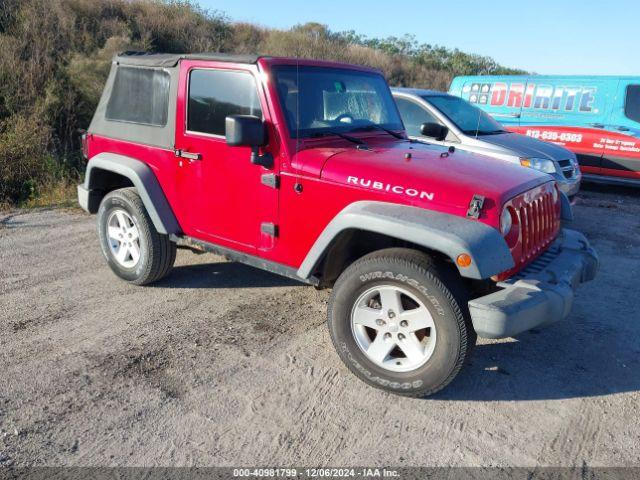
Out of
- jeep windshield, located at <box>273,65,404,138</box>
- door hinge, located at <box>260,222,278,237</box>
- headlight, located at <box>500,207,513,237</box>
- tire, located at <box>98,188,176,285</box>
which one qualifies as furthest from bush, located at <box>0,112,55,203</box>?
headlight, located at <box>500,207,513,237</box>

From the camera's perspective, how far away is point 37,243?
19.8ft

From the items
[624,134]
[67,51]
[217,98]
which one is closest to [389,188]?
[217,98]

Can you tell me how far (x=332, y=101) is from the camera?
13.4 ft

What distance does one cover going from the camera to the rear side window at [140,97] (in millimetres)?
4385

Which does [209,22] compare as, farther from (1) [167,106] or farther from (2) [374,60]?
(1) [167,106]

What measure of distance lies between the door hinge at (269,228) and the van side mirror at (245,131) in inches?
22.0

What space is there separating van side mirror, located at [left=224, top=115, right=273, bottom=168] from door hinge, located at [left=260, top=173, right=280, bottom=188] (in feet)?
0.71

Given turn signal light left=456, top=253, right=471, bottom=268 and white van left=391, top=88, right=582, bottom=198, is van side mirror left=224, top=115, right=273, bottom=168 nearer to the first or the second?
turn signal light left=456, top=253, right=471, bottom=268

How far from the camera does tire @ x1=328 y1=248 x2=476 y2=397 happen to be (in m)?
3.04

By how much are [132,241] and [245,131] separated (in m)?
1.95

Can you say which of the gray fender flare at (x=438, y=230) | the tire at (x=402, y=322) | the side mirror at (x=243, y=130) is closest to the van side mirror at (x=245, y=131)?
the side mirror at (x=243, y=130)

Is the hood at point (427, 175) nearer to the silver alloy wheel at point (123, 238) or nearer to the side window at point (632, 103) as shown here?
the silver alloy wheel at point (123, 238)

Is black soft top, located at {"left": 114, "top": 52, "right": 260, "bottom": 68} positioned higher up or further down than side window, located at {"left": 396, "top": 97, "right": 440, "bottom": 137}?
higher up

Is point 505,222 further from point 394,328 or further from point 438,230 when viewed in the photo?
point 394,328
